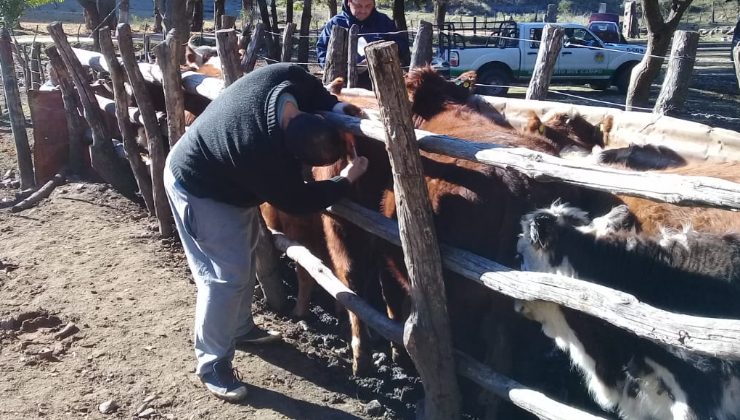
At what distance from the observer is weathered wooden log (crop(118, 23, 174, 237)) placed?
607cm

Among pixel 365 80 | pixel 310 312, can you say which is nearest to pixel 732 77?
pixel 365 80

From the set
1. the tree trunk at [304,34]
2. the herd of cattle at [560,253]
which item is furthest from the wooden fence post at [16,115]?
the tree trunk at [304,34]

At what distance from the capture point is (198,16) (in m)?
28.3

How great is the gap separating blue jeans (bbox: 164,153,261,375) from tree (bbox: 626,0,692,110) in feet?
9.58

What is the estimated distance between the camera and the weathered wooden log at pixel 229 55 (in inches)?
197

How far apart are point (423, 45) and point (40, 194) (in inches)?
179

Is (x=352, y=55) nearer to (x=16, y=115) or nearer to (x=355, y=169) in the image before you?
(x=355, y=169)

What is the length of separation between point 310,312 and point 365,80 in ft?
6.96

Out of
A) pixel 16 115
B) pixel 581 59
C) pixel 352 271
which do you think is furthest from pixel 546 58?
pixel 581 59

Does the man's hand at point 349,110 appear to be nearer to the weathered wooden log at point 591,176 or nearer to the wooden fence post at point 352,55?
the weathered wooden log at point 591,176

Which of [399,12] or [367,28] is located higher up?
[399,12]

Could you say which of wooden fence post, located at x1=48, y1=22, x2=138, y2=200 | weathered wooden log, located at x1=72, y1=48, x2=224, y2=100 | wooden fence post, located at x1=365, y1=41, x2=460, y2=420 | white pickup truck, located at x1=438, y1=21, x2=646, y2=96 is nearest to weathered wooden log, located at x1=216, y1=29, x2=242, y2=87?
weathered wooden log, located at x1=72, y1=48, x2=224, y2=100

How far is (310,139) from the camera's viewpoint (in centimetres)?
349

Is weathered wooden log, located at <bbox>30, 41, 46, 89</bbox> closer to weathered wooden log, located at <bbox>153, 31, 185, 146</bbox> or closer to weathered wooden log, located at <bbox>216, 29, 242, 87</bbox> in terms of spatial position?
weathered wooden log, located at <bbox>153, 31, 185, 146</bbox>
